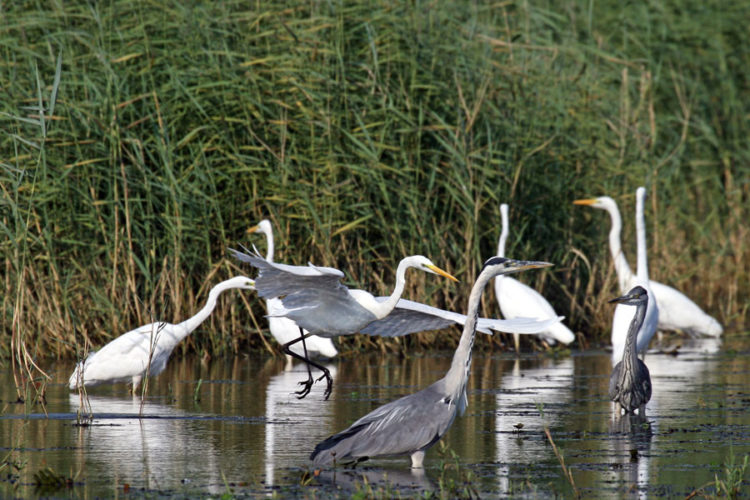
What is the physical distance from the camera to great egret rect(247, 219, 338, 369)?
1055 cm

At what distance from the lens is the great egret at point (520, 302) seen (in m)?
11.5

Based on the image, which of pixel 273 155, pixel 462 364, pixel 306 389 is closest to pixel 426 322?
pixel 306 389

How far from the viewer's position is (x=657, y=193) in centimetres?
1455

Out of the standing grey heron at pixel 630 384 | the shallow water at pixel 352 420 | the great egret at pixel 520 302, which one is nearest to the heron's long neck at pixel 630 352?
the standing grey heron at pixel 630 384

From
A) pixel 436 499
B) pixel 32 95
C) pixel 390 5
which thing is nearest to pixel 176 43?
pixel 32 95

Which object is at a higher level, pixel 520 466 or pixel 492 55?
pixel 492 55

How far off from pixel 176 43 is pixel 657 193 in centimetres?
661

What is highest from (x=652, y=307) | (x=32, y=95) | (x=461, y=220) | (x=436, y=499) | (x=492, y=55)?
(x=492, y=55)

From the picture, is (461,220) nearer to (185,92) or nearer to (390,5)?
(390,5)

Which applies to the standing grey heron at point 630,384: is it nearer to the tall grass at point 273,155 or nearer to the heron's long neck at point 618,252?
the tall grass at point 273,155

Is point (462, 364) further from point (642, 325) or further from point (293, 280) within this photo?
point (642, 325)

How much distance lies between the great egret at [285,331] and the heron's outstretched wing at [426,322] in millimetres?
2481

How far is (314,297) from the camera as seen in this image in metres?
7.54

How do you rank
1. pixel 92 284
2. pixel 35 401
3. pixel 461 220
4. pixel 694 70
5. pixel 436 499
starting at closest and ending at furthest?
pixel 436 499
pixel 35 401
pixel 92 284
pixel 461 220
pixel 694 70
